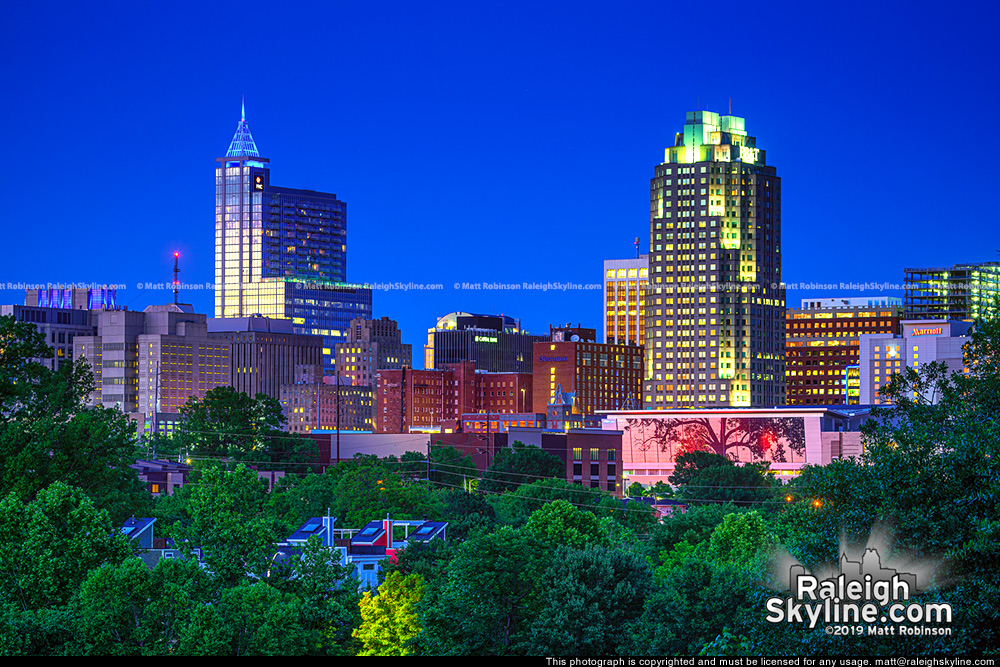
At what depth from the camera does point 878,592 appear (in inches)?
1827

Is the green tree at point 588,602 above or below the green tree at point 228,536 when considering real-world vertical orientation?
below

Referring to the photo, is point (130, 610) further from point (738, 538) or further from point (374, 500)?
point (374, 500)

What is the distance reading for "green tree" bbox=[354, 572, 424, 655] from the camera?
266ft

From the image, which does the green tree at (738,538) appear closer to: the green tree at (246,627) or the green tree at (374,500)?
the green tree at (374,500)

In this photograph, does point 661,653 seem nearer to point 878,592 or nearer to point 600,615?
point 600,615

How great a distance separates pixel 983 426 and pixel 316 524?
77846 mm

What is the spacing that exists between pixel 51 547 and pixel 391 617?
22.9 meters

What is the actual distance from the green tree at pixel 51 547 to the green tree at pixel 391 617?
55.9 feet

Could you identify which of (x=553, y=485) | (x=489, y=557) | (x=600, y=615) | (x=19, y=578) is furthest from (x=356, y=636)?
(x=553, y=485)

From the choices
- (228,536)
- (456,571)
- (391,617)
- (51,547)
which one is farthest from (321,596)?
(51,547)

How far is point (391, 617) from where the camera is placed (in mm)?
84000

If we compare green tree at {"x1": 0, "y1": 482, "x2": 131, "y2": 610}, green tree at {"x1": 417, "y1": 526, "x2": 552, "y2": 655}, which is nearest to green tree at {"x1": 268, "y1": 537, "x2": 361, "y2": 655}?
green tree at {"x1": 417, "y1": 526, "x2": 552, "y2": 655}

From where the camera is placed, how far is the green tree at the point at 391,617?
→ 81188mm

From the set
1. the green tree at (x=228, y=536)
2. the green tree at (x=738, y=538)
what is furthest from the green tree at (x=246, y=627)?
the green tree at (x=738, y=538)
